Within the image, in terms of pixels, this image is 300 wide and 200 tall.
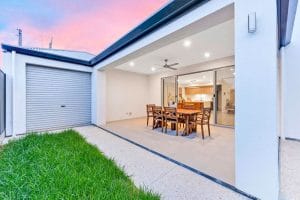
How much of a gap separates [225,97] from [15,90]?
768 cm

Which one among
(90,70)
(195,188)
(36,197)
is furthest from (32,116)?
(195,188)

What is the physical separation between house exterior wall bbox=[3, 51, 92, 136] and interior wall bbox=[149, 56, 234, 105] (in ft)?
20.5

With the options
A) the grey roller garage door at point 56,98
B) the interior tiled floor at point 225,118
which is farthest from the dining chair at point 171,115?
the grey roller garage door at point 56,98

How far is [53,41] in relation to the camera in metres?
11.1

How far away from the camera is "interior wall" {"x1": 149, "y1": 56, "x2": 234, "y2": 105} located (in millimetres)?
5930

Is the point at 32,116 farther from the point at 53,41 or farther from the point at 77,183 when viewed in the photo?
the point at 53,41

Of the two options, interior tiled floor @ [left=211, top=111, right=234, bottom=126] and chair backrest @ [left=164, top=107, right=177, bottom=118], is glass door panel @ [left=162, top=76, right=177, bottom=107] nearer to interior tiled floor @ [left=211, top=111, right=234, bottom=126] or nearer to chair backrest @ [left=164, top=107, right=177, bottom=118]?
interior tiled floor @ [left=211, top=111, right=234, bottom=126]

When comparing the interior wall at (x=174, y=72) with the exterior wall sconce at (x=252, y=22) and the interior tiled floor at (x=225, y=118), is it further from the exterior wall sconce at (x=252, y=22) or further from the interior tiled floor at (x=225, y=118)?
the exterior wall sconce at (x=252, y=22)

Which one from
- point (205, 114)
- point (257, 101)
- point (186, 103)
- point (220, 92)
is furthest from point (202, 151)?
point (220, 92)

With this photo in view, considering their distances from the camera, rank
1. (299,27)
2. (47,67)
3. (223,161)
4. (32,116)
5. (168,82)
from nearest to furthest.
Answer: (223,161) < (299,27) < (32,116) < (47,67) < (168,82)

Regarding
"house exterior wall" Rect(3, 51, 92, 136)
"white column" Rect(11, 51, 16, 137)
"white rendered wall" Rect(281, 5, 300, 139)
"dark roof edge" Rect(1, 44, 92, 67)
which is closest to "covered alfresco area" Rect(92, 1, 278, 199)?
"dark roof edge" Rect(1, 44, 92, 67)

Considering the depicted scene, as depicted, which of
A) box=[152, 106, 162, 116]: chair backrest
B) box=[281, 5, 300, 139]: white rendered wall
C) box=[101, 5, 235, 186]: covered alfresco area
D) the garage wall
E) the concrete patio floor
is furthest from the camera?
the garage wall

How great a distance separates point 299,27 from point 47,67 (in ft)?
27.1

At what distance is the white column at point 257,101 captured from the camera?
1.60 metres
